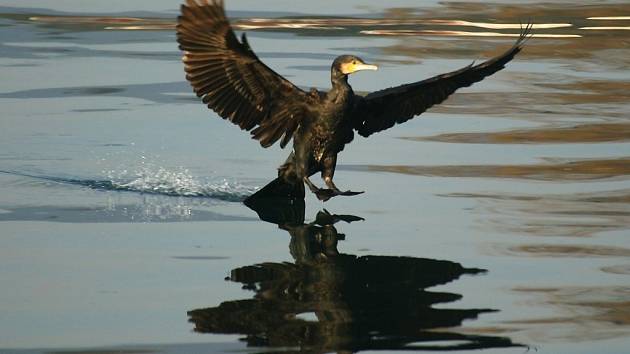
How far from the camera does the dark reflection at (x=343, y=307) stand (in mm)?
6003

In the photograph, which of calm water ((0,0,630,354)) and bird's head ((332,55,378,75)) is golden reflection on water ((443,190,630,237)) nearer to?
calm water ((0,0,630,354))

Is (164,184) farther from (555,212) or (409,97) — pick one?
(555,212)

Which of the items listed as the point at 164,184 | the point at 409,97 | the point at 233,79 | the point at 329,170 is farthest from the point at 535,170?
the point at 164,184

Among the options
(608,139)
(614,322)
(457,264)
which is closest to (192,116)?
(608,139)

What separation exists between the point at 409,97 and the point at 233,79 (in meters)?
1.17

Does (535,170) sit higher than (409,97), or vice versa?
(409,97)

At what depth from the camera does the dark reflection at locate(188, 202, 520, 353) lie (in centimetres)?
600

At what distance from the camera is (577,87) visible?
12266mm

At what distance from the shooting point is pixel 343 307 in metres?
6.44

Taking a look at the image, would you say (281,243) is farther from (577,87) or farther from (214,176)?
(577,87)

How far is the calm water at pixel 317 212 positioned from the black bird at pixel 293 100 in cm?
23

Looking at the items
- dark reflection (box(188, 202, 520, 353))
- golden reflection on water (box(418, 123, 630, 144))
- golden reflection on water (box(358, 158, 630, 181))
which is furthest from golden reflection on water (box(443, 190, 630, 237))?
golden reflection on water (box(418, 123, 630, 144))

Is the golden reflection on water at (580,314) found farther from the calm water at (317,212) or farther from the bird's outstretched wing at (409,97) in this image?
the bird's outstretched wing at (409,97)

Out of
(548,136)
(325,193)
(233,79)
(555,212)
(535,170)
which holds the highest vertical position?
(233,79)
